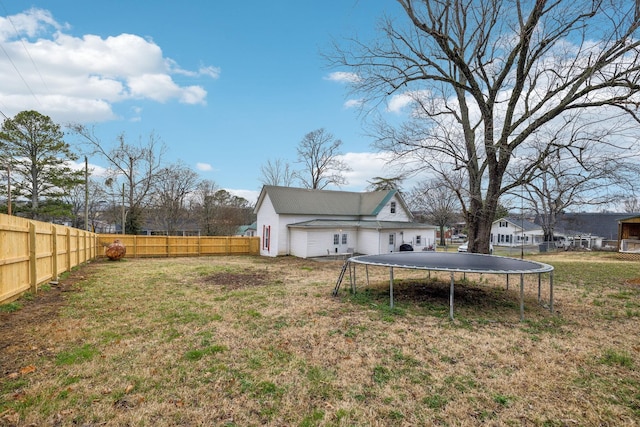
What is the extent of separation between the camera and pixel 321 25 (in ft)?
37.6

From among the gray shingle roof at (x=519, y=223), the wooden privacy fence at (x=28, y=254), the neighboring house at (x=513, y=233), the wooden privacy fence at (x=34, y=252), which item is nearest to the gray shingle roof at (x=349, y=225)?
the wooden privacy fence at (x=34, y=252)

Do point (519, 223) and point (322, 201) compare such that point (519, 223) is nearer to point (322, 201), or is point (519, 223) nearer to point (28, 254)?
point (322, 201)

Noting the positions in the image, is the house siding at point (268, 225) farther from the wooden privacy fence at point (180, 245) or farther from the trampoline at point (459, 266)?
the trampoline at point (459, 266)

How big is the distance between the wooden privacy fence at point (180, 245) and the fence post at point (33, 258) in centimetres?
1210

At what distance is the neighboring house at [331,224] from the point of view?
20.1 metres

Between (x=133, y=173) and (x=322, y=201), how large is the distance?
1769 centimetres

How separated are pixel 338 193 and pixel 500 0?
616 inches

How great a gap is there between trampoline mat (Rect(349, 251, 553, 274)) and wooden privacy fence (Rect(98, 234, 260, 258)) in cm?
1479

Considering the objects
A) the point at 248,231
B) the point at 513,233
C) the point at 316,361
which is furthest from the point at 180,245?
the point at 513,233

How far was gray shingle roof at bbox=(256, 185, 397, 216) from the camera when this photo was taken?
69.2 feet

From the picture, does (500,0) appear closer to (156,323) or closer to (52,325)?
(156,323)

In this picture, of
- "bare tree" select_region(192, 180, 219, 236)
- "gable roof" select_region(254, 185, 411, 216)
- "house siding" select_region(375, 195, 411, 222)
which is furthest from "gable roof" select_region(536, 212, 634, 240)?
"bare tree" select_region(192, 180, 219, 236)

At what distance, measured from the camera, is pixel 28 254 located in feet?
22.0

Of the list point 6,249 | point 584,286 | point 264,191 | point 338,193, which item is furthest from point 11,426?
point 338,193
